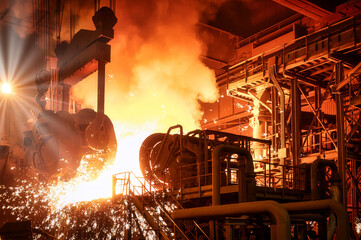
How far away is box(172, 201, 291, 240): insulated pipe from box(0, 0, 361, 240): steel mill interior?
0.02m

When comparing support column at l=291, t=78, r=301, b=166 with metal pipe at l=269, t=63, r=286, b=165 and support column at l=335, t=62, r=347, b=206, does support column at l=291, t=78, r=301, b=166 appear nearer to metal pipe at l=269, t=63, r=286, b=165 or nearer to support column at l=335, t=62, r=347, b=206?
metal pipe at l=269, t=63, r=286, b=165

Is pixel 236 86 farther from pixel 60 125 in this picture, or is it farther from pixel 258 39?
pixel 60 125

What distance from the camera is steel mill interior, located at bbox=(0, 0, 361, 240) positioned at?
11.9 metres

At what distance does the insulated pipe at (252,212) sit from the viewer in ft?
19.2

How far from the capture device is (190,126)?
24688 mm

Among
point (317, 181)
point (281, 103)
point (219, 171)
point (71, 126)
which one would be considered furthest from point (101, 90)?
point (281, 103)

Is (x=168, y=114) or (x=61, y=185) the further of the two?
(x=168, y=114)

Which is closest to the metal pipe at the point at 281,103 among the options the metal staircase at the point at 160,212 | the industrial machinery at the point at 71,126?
the metal staircase at the point at 160,212

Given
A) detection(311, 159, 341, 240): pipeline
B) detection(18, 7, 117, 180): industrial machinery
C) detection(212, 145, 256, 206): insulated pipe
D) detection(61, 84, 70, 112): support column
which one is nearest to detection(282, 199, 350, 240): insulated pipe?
detection(212, 145, 256, 206): insulated pipe

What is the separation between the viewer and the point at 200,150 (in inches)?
531

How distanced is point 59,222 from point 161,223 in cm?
886

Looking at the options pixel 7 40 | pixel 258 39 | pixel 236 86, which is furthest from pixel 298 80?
pixel 7 40

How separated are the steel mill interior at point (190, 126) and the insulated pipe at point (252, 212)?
0.07 ft

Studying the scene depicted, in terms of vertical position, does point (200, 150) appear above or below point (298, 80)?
→ below
